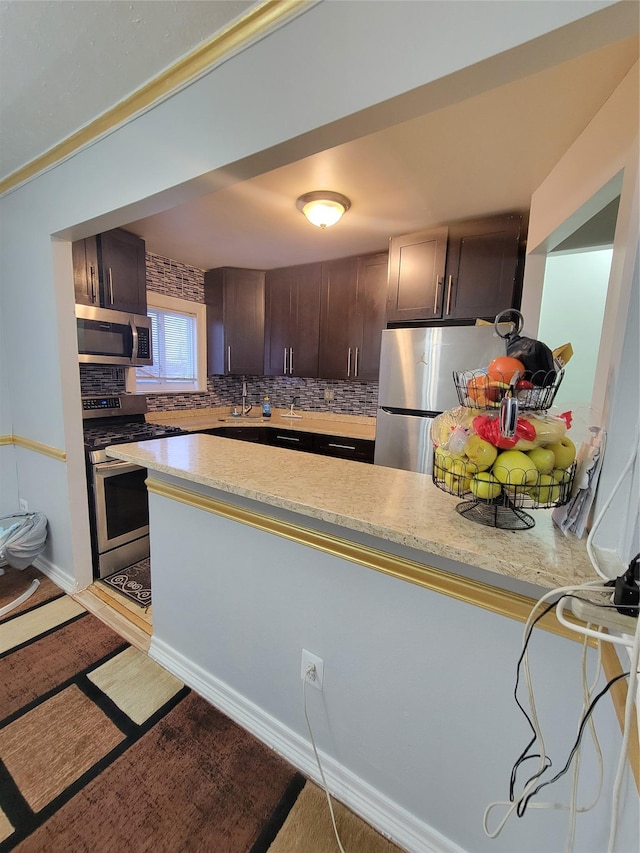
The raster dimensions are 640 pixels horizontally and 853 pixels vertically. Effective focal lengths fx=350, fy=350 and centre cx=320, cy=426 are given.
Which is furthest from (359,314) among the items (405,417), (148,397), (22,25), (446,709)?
(446,709)

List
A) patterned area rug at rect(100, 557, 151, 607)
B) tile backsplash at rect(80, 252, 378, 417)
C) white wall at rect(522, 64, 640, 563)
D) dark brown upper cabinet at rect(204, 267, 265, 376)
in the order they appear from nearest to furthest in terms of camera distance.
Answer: white wall at rect(522, 64, 640, 563), patterned area rug at rect(100, 557, 151, 607), tile backsplash at rect(80, 252, 378, 417), dark brown upper cabinet at rect(204, 267, 265, 376)

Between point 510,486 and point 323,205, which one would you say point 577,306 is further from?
point 510,486

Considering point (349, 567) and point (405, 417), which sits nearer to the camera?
point (349, 567)

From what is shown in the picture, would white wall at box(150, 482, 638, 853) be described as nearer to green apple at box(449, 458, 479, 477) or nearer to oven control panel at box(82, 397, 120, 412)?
green apple at box(449, 458, 479, 477)

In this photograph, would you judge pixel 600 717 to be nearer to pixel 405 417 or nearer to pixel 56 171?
pixel 405 417

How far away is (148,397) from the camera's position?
324 cm

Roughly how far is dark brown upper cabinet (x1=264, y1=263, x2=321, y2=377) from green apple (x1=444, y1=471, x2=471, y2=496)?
2.58 metres

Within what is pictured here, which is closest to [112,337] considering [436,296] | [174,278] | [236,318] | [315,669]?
[174,278]

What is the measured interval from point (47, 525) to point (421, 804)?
2.44m

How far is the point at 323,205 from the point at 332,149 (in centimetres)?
38

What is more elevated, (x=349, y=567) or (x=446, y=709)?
(x=349, y=567)

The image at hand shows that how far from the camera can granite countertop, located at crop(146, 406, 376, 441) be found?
316 cm

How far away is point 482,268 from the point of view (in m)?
2.24

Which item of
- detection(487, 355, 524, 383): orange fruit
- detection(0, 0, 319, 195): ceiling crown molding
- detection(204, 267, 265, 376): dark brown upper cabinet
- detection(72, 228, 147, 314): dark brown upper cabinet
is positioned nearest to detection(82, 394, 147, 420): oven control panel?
detection(72, 228, 147, 314): dark brown upper cabinet
